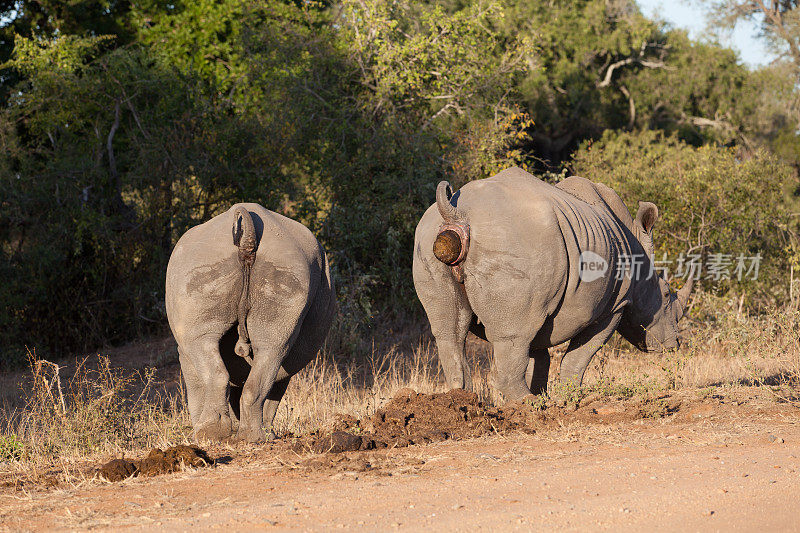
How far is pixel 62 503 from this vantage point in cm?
471

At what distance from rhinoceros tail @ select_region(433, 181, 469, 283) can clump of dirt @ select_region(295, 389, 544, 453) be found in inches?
39.0

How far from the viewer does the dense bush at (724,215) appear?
1338cm

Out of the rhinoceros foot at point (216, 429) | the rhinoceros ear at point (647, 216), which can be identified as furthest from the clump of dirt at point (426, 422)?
the rhinoceros ear at point (647, 216)

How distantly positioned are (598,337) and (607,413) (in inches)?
43.2

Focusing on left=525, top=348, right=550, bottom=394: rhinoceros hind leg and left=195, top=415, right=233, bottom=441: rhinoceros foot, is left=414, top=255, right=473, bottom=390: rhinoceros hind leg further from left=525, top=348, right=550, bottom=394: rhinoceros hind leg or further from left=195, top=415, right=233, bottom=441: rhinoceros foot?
left=195, top=415, right=233, bottom=441: rhinoceros foot

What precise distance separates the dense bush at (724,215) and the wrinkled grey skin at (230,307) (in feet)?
27.7

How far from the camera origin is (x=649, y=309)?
8.77m

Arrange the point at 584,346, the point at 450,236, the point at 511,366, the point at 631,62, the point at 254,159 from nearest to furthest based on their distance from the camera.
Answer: the point at 450,236 < the point at 511,366 < the point at 584,346 < the point at 254,159 < the point at 631,62

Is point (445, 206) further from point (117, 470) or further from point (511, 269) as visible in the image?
point (117, 470)

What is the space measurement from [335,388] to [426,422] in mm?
2439

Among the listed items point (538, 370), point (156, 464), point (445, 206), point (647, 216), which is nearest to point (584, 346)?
point (538, 370)

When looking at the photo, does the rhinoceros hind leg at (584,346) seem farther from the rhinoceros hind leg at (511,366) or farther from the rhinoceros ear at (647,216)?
the rhinoceros ear at (647,216)

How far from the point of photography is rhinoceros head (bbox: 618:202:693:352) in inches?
339

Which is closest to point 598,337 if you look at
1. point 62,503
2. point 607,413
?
point 607,413
